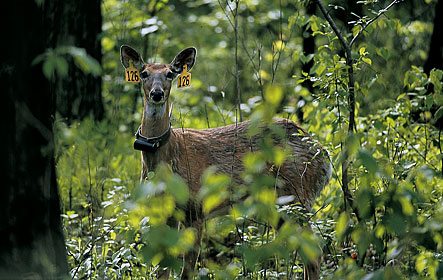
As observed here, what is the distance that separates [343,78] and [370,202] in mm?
1717

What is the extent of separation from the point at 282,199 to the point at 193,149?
2.53m

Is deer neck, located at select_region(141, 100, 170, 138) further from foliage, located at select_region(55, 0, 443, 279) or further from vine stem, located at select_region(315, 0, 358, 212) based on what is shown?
vine stem, located at select_region(315, 0, 358, 212)

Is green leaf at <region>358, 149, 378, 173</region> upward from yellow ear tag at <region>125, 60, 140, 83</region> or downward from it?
downward

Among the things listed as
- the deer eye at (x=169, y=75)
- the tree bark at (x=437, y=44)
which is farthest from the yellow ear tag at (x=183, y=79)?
the tree bark at (x=437, y=44)

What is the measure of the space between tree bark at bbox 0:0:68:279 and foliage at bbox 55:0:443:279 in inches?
16.4

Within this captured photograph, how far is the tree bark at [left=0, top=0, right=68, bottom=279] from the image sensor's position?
3.41 m

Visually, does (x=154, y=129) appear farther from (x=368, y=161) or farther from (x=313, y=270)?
(x=368, y=161)

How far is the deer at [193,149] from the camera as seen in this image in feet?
16.5

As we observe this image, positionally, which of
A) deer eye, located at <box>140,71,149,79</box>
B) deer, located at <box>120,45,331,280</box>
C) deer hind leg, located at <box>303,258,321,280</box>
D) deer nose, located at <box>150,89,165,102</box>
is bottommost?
deer hind leg, located at <box>303,258,321,280</box>

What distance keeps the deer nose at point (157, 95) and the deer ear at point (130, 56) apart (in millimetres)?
446

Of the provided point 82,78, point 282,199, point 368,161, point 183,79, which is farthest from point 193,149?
point 82,78

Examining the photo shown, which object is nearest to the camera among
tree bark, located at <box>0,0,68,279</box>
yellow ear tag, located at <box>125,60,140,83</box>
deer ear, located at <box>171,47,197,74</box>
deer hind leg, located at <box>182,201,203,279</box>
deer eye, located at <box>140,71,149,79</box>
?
tree bark, located at <box>0,0,68,279</box>

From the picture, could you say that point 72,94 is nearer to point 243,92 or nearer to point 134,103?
point 134,103

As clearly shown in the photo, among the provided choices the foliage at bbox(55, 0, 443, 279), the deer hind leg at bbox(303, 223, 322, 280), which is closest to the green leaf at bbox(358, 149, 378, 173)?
the foliage at bbox(55, 0, 443, 279)
